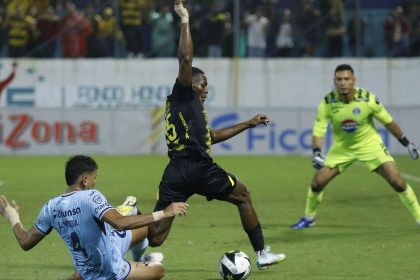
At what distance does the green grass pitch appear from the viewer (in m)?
11.4

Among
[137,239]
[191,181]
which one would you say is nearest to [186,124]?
[191,181]

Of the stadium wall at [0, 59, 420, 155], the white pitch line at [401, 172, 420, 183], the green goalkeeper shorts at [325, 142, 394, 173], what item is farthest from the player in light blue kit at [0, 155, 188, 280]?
the stadium wall at [0, 59, 420, 155]

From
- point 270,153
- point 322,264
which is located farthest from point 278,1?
point 322,264

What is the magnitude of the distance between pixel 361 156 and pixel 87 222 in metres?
A: 6.53

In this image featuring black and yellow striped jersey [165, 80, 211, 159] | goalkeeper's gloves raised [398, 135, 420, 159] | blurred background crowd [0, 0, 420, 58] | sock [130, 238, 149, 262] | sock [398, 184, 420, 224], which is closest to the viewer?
sock [130, 238, 149, 262]

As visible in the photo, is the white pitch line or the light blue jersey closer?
the light blue jersey

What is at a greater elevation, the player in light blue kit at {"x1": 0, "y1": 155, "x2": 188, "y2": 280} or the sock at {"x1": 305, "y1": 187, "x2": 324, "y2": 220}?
the player in light blue kit at {"x1": 0, "y1": 155, "x2": 188, "y2": 280}

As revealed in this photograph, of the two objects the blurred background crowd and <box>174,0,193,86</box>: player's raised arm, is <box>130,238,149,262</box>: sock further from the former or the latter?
the blurred background crowd

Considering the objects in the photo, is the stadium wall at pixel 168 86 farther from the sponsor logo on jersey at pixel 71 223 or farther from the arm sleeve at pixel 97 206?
the arm sleeve at pixel 97 206

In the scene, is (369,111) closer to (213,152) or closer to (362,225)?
(362,225)

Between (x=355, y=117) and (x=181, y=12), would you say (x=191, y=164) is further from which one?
(x=355, y=117)

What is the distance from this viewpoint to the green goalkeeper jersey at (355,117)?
14.4 meters

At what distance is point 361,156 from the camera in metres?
14.5

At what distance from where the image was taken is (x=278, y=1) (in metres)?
29.1
